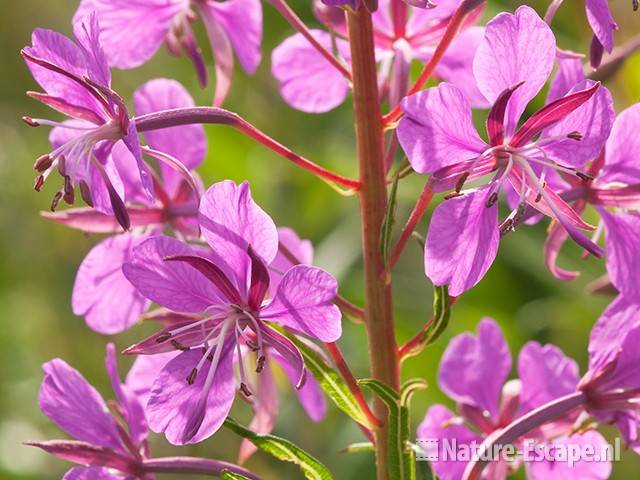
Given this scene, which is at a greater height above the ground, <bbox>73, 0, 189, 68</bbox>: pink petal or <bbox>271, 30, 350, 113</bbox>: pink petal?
<bbox>73, 0, 189, 68</bbox>: pink petal

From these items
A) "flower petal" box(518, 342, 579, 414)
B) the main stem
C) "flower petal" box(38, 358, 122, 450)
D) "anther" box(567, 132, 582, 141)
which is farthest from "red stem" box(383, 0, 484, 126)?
"flower petal" box(38, 358, 122, 450)

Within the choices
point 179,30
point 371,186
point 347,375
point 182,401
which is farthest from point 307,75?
point 182,401

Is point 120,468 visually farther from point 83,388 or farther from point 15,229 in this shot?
point 15,229

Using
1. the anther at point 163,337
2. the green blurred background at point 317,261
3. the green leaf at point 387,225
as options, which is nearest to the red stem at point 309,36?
the green leaf at point 387,225

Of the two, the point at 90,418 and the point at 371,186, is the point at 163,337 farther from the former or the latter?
the point at 371,186

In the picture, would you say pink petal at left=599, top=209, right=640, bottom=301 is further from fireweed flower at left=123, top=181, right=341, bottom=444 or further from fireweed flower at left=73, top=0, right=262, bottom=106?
fireweed flower at left=73, top=0, right=262, bottom=106

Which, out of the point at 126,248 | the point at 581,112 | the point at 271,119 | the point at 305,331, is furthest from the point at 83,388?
the point at 271,119

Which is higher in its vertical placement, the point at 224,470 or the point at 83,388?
→ the point at 83,388

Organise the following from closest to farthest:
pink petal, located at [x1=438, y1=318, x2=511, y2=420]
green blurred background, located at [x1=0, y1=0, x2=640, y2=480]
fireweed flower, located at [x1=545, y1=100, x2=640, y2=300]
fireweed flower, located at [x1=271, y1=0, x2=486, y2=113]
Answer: fireweed flower, located at [x1=545, y1=100, x2=640, y2=300]
fireweed flower, located at [x1=271, y1=0, x2=486, y2=113]
pink petal, located at [x1=438, y1=318, x2=511, y2=420]
green blurred background, located at [x1=0, y1=0, x2=640, y2=480]
